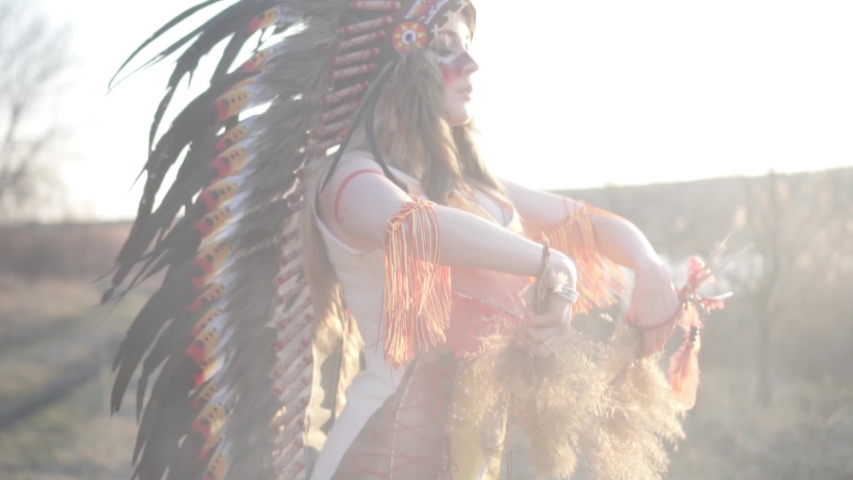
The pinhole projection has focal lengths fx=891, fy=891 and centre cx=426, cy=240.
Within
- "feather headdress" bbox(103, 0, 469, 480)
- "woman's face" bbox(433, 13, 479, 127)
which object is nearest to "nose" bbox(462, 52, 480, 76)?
"woman's face" bbox(433, 13, 479, 127)

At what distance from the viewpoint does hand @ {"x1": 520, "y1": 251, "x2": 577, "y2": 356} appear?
1697mm

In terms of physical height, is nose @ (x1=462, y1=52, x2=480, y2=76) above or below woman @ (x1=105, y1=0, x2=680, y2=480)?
above

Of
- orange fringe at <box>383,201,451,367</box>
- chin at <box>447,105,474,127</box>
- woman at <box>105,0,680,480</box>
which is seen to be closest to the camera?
orange fringe at <box>383,201,451,367</box>

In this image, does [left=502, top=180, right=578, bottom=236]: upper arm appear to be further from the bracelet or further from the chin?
the bracelet

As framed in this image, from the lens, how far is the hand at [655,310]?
1969 mm

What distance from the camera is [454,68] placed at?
2082 mm

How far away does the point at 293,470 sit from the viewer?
6.83 feet

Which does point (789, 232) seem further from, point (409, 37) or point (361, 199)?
point (361, 199)

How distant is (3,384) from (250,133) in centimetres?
702

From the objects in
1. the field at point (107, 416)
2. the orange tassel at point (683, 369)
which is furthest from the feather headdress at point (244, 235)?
the field at point (107, 416)

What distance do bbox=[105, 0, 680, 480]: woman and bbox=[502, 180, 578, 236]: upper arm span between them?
0.40ft

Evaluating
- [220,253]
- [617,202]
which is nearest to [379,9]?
[220,253]

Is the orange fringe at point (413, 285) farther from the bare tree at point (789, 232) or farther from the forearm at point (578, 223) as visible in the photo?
the bare tree at point (789, 232)

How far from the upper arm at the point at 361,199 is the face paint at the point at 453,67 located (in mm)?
316
